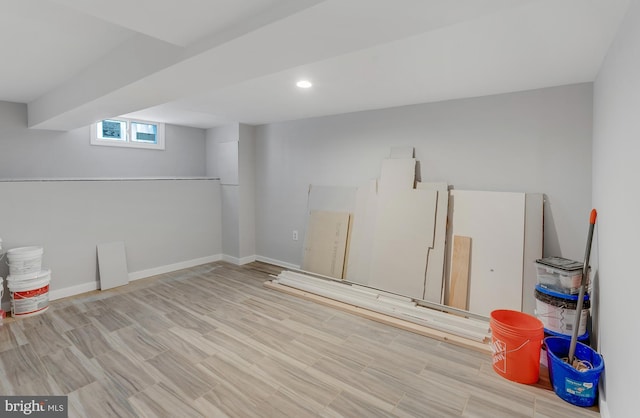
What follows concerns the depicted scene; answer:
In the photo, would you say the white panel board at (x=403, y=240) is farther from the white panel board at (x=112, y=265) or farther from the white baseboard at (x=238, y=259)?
the white panel board at (x=112, y=265)

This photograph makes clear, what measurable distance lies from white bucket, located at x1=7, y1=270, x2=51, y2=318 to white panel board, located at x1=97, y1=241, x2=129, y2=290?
0.69 m

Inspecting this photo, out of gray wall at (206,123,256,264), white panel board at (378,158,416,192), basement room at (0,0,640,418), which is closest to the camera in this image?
basement room at (0,0,640,418)

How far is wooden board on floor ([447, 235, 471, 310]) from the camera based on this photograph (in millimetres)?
3113

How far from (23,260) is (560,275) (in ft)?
15.8

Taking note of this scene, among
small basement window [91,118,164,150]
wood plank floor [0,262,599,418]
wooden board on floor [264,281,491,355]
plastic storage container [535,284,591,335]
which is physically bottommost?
wood plank floor [0,262,599,418]

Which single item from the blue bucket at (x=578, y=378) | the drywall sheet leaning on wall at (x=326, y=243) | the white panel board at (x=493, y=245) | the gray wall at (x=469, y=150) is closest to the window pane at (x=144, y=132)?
the gray wall at (x=469, y=150)

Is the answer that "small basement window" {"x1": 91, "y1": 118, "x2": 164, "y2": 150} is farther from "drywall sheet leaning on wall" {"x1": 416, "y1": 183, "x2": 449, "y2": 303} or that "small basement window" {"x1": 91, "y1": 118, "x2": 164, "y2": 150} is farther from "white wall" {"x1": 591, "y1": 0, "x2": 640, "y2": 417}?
→ "white wall" {"x1": 591, "y1": 0, "x2": 640, "y2": 417}

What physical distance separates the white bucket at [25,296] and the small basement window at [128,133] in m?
1.99

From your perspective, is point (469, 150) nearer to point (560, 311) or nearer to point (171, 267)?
point (560, 311)

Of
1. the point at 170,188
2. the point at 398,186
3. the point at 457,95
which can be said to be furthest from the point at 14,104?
the point at 457,95

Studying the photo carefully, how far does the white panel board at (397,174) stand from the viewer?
3.52 metres

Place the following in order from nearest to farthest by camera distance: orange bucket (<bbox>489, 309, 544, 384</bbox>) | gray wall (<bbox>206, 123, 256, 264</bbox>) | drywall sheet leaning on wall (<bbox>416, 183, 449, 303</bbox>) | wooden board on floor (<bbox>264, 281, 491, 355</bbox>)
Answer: orange bucket (<bbox>489, 309, 544, 384</bbox>) < wooden board on floor (<bbox>264, 281, 491, 355</bbox>) < drywall sheet leaning on wall (<bbox>416, 183, 449, 303</bbox>) < gray wall (<bbox>206, 123, 256, 264</bbox>)

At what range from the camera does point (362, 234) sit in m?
3.90

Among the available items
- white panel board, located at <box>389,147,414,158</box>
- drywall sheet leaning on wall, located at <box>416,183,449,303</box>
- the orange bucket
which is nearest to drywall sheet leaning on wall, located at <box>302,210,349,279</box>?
white panel board, located at <box>389,147,414,158</box>
